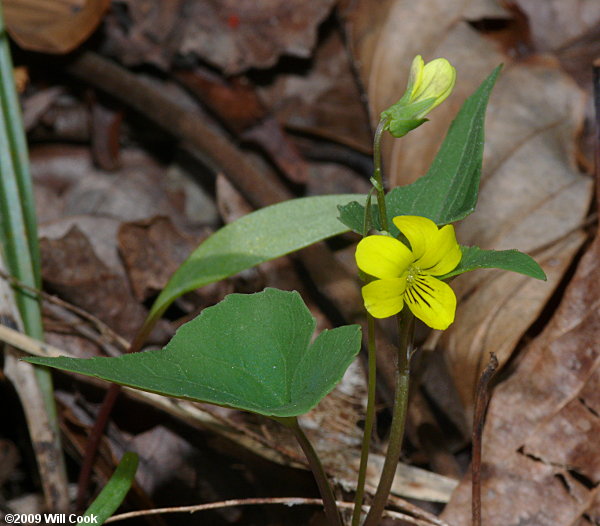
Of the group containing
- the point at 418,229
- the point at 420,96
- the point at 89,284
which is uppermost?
the point at 420,96

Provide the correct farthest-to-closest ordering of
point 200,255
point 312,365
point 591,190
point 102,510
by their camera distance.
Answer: point 591,190, point 200,255, point 102,510, point 312,365

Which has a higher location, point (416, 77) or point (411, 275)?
point (416, 77)

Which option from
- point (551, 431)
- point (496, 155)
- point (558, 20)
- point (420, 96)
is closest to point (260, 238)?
point (420, 96)

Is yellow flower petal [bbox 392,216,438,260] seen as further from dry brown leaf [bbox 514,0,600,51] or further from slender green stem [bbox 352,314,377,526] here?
dry brown leaf [bbox 514,0,600,51]

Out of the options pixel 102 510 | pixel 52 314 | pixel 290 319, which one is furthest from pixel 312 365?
pixel 52 314

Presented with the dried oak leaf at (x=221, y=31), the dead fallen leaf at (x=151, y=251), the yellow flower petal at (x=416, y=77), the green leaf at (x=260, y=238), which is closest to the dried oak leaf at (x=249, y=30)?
the dried oak leaf at (x=221, y=31)

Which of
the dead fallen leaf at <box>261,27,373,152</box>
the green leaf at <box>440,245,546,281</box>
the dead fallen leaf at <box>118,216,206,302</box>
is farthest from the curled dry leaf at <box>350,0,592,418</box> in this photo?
the dead fallen leaf at <box>118,216,206,302</box>

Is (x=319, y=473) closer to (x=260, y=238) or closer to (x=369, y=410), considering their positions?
(x=369, y=410)

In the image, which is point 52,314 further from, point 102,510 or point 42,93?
point 42,93
